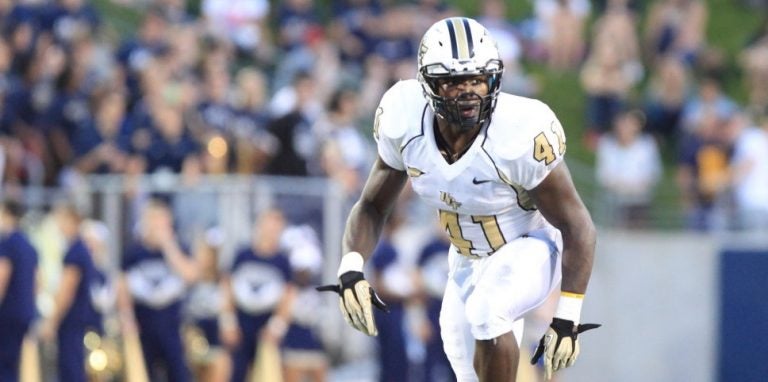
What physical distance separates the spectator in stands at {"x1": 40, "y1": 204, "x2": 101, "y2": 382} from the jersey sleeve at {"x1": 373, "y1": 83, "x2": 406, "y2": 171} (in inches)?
212

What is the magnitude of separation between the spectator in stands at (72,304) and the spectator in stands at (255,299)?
120 centimetres

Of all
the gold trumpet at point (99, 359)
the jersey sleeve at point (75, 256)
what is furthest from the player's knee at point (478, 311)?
the gold trumpet at point (99, 359)

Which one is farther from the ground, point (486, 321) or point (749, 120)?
point (749, 120)

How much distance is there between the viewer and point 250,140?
14031mm

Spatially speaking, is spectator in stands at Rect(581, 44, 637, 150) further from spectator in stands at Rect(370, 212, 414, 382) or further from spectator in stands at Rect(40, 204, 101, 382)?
spectator in stands at Rect(40, 204, 101, 382)

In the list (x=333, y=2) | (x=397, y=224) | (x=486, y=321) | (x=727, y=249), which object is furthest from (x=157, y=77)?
(x=486, y=321)

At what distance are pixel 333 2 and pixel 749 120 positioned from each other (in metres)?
4.42

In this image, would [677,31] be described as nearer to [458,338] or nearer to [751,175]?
[751,175]

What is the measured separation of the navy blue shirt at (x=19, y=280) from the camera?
10922mm

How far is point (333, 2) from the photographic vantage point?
17297 millimetres

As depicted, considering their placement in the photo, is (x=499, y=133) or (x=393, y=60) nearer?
(x=499, y=133)

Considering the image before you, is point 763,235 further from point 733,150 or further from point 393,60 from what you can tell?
point 393,60

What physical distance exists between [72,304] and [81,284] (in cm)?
16

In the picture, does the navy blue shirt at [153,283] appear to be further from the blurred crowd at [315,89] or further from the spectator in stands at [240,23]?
the spectator in stands at [240,23]
